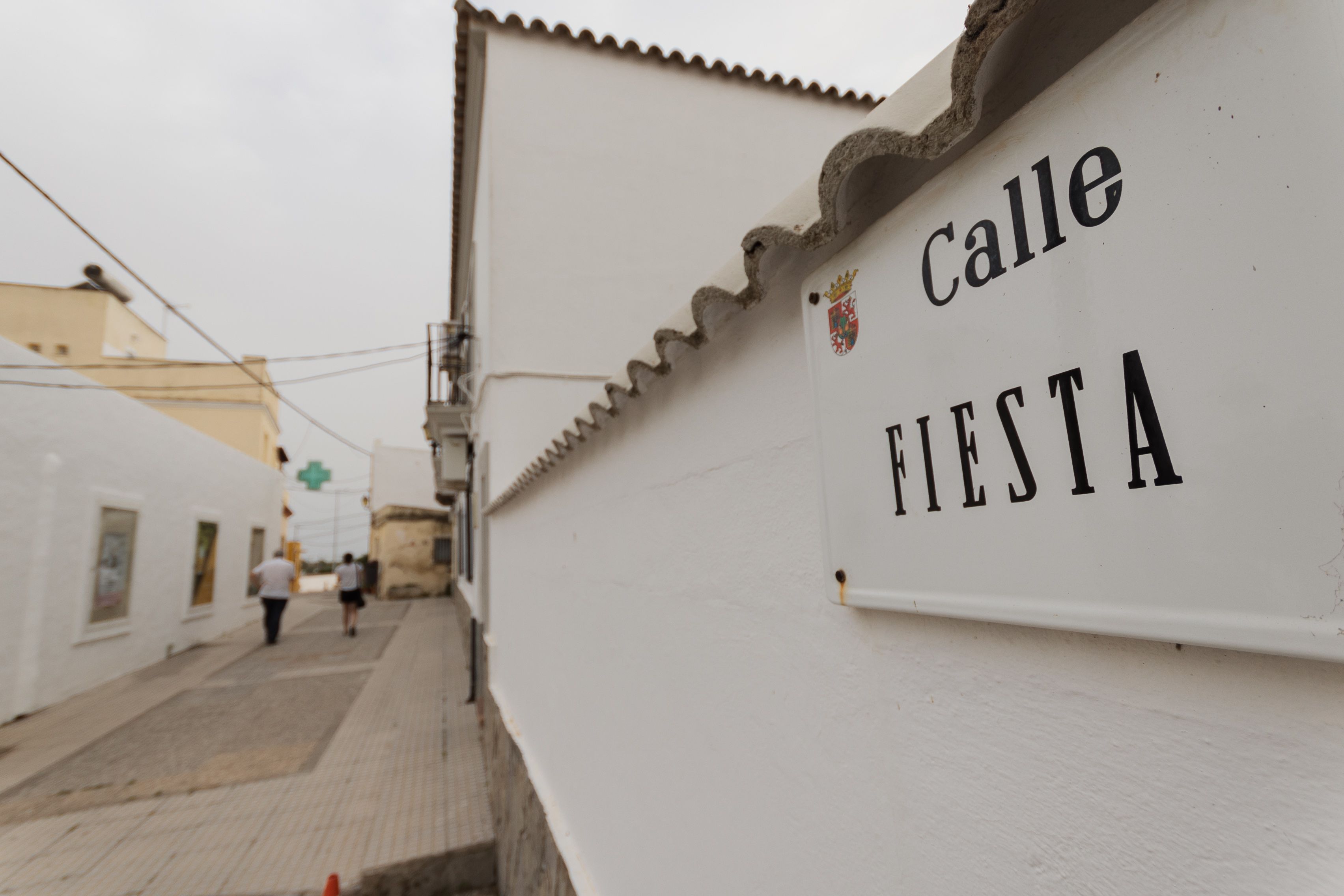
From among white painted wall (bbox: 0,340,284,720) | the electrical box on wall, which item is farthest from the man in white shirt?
the electrical box on wall

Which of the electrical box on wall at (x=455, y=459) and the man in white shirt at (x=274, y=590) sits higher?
the electrical box on wall at (x=455, y=459)

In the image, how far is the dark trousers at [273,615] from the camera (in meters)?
11.1

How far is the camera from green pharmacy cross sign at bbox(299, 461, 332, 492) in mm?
24859

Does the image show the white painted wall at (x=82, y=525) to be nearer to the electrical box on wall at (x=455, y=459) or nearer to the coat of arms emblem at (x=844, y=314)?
the electrical box on wall at (x=455, y=459)

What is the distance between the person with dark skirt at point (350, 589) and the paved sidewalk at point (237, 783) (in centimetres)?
330

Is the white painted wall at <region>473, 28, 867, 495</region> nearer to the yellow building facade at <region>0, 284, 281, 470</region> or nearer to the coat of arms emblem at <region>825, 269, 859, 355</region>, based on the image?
the coat of arms emblem at <region>825, 269, 859, 355</region>

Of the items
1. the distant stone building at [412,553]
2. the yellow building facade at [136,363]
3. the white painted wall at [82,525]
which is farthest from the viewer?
the distant stone building at [412,553]

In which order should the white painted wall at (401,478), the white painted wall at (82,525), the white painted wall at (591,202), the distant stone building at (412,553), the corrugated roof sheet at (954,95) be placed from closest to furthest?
the corrugated roof sheet at (954,95) < the white painted wall at (591,202) < the white painted wall at (82,525) < the distant stone building at (412,553) < the white painted wall at (401,478)

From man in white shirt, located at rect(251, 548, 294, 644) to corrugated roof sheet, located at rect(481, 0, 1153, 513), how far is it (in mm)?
12560

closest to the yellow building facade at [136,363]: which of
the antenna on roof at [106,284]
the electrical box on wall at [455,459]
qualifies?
the antenna on roof at [106,284]

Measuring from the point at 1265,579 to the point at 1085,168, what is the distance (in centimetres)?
41

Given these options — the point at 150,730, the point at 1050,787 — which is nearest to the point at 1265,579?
the point at 1050,787

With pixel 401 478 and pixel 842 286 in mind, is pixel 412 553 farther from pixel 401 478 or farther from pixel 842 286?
pixel 842 286

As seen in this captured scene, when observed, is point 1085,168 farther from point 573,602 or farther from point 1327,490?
point 573,602
